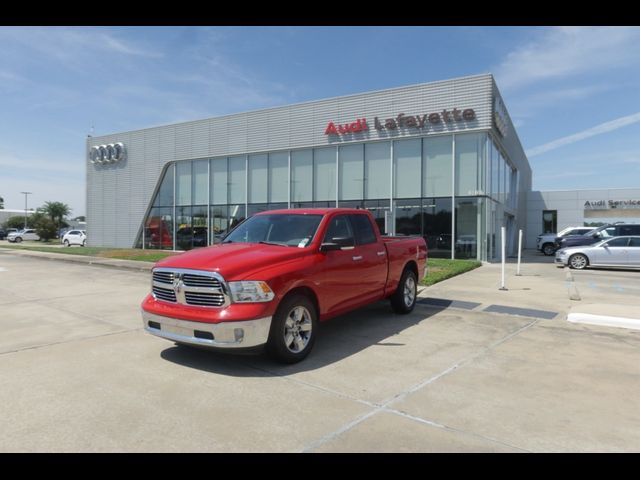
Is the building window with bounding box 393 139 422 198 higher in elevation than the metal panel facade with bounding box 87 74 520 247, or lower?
lower

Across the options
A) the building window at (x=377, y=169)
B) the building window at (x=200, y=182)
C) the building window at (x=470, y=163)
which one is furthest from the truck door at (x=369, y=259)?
the building window at (x=200, y=182)

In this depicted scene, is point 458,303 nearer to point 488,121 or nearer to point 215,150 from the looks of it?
point 488,121

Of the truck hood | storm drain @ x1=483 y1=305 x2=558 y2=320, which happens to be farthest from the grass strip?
the truck hood

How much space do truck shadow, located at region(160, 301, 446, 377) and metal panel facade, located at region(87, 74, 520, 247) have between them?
14194 mm

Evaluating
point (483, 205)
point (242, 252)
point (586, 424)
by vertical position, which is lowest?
point (586, 424)

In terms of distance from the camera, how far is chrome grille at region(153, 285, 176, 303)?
18.2 ft

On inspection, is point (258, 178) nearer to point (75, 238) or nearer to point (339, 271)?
point (339, 271)

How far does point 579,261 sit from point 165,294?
18039 millimetres

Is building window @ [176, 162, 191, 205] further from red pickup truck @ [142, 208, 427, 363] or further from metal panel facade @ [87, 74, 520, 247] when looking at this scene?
red pickup truck @ [142, 208, 427, 363]

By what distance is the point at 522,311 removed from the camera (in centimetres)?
873

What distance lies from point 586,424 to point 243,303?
347cm

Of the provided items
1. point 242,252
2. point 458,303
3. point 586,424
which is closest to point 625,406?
point 586,424

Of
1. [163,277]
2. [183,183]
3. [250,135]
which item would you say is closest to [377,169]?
[250,135]

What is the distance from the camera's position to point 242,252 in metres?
5.82
